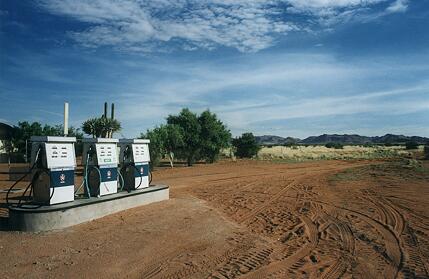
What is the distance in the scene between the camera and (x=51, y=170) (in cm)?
920

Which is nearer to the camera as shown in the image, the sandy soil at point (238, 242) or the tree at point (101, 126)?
the sandy soil at point (238, 242)

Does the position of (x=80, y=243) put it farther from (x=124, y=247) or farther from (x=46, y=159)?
(x=46, y=159)

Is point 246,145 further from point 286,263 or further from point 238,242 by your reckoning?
point 286,263

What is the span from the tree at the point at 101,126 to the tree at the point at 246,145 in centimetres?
2273

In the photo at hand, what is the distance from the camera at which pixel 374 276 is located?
7.20 m

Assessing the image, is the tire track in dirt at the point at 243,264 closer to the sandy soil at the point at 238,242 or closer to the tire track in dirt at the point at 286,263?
the sandy soil at the point at 238,242

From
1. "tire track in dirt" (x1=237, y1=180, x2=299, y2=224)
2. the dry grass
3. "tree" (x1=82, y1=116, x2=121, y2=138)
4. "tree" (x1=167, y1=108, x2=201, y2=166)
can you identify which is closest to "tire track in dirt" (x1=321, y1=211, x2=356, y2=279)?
"tire track in dirt" (x1=237, y1=180, x2=299, y2=224)

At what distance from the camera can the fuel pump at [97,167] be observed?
1076 centimetres

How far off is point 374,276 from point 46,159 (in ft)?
22.9

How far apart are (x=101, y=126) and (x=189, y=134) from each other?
28.6ft

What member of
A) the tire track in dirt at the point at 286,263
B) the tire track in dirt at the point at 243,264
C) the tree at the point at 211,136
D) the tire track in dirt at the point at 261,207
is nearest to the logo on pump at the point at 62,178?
the tire track in dirt at the point at 243,264

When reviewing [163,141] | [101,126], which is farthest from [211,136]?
[101,126]

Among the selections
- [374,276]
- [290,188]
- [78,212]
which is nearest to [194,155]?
[290,188]

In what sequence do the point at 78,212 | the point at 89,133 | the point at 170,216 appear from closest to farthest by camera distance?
1. the point at 78,212
2. the point at 170,216
3. the point at 89,133
